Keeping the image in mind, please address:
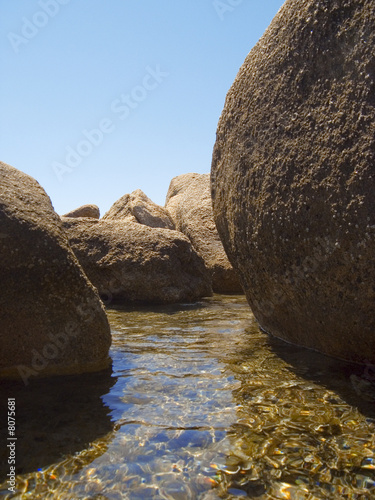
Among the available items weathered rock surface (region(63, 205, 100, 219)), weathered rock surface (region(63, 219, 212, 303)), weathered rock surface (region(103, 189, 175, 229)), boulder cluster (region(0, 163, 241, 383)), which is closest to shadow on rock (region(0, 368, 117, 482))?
boulder cluster (region(0, 163, 241, 383))

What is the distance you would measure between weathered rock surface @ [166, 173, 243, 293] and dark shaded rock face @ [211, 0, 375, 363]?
4.68 m

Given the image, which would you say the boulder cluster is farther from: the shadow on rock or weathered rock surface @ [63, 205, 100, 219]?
weathered rock surface @ [63, 205, 100, 219]

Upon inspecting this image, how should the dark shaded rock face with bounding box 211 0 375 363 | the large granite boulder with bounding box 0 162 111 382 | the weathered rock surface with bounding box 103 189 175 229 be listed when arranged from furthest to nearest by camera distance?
the weathered rock surface with bounding box 103 189 175 229 < the large granite boulder with bounding box 0 162 111 382 < the dark shaded rock face with bounding box 211 0 375 363

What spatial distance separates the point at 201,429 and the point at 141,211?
9050mm

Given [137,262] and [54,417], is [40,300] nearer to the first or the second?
[54,417]

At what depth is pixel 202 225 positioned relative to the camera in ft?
32.8

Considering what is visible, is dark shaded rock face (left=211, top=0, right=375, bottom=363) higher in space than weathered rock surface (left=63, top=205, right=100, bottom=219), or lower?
lower

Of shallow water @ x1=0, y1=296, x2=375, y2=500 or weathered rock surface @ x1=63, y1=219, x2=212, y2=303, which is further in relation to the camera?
weathered rock surface @ x1=63, y1=219, x2=212, y2=303

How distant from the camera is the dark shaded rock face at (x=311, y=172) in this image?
126 inches

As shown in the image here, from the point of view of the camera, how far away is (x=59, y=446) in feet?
7.97

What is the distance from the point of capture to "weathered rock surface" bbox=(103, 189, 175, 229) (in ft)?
37.2

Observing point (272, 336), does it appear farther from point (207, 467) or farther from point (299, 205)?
point (207, 467)

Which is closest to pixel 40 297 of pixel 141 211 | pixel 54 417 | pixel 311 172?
pixel 54 417

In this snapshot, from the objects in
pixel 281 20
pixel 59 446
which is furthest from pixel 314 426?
pixel 281 20
